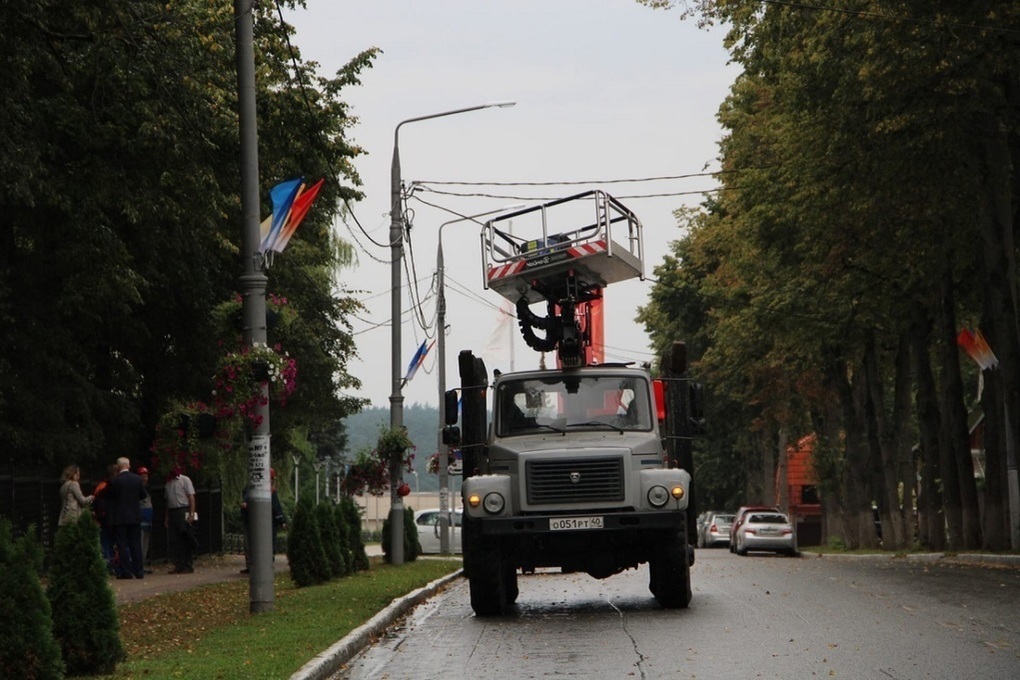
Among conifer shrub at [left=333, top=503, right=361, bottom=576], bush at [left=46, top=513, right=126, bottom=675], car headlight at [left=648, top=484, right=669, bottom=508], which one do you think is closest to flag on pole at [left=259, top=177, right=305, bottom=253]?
car headlight at [left=648, top=484, right=669, bottom=508]

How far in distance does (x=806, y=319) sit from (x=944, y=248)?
8569 mm

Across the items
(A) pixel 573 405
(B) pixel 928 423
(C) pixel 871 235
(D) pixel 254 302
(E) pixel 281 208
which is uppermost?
(C) pixel 871 235

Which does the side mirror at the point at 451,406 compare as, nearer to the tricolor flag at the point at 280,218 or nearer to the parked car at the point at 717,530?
the tricolor flag at the point at 280,218

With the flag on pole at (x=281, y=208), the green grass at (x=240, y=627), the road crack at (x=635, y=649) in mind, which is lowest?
the road crack at (x=635, y=649)

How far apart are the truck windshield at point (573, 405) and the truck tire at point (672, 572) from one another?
55.2 inches

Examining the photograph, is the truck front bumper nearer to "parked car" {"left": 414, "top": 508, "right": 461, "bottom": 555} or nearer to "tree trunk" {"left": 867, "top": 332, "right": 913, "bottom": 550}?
"tree trunk" {"left": 867, "top": 332, "right": 913, "bottom": 550}

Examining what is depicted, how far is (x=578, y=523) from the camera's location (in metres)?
17.7

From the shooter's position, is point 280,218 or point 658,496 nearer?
point 658,496

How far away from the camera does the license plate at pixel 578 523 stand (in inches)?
696

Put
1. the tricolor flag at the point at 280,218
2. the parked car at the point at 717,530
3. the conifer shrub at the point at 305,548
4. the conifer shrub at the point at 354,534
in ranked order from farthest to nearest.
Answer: the parked car at the point at 717,530 < the conifer shrub at the point at 354,534 < the conifer shrub at the point at 305,548 < the tricolor flag at the point at 280,218

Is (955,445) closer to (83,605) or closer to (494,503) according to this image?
(494,503)

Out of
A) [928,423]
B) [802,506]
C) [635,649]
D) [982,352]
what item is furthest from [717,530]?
[635,649]

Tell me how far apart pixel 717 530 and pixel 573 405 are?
154 ft

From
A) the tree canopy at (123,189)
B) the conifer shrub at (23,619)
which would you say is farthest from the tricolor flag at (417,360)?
the conifer shrub at (23,619)
